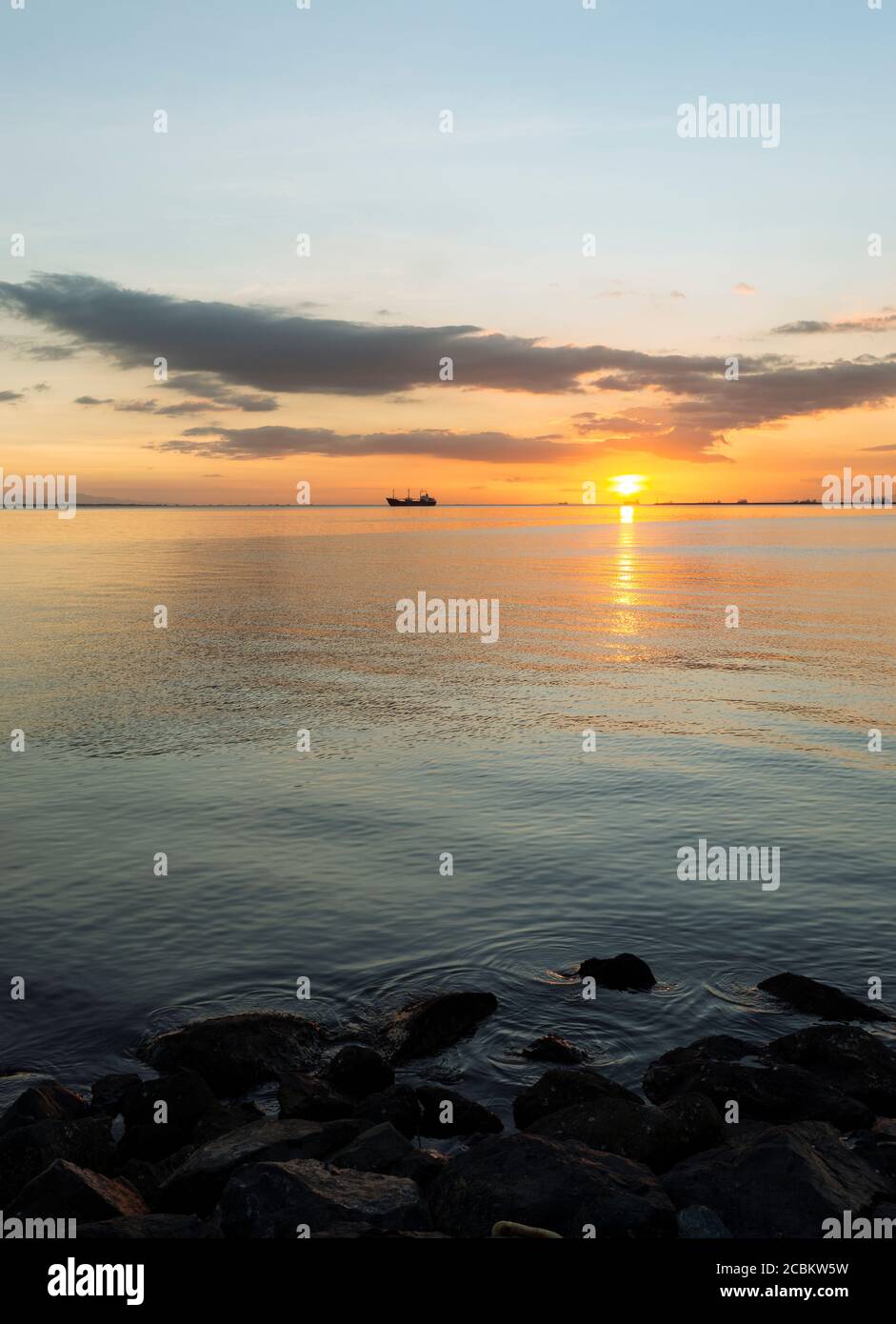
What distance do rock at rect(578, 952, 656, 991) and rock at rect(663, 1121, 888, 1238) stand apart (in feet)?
21.7

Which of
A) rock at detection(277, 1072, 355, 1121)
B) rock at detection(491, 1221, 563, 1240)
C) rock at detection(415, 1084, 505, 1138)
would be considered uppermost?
rock at detection(491, 1221, 563, 1240)

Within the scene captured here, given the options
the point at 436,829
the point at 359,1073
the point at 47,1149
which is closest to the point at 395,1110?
the point at 359,1073

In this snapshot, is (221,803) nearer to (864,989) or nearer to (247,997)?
(247,997)

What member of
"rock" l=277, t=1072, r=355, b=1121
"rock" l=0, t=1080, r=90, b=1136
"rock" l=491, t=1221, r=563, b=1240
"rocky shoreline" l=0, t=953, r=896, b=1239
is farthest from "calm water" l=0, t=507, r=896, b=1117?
"rock" l=491, t=1221, r=563, b=1240

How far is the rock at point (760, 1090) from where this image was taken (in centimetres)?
1617

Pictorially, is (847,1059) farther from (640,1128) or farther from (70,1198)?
(70,1198)

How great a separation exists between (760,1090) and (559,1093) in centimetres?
308

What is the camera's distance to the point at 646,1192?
1302 centimetres

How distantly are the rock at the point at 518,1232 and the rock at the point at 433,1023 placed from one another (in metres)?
Result: 6.42

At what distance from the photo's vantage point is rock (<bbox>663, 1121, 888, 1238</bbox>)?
500 inches

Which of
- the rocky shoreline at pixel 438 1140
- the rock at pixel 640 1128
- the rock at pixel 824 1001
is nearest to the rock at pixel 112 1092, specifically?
the rocky shoreline at pixel 438 1140

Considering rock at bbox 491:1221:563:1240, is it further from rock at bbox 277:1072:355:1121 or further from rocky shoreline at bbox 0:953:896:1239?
rock at bbox 277:1072:355:1121
